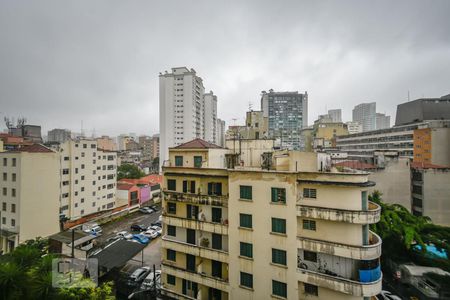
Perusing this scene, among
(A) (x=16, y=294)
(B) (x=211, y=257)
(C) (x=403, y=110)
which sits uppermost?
(C) (x=403, y=110)

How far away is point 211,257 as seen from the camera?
17500mm

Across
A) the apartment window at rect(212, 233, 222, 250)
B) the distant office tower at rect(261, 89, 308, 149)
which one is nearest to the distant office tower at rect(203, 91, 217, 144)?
the distant office tower at rect(261, 89, 308, 149)

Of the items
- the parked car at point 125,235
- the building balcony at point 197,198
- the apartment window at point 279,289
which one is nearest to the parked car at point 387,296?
the apartment window at point 279,289

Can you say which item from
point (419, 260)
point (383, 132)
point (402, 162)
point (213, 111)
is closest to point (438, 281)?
point (419, 260)

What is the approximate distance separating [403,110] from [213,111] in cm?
Answer: 7141

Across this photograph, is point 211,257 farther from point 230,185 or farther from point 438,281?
point 438,281

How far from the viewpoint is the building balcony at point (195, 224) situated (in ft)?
57.0

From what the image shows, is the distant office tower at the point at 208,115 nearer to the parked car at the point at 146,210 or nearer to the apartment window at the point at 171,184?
the parked car at the point at 146,210

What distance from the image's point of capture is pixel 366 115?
184m

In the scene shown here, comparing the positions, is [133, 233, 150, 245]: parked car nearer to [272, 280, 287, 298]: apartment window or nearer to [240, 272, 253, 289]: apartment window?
[240, 272, 253, 289]: apartment window

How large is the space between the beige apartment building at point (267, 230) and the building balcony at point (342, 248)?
55 mm

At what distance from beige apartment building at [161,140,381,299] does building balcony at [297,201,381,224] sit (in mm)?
53

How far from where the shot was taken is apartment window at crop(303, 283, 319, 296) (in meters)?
14.8

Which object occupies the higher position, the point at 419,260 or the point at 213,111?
the point at 213,111
